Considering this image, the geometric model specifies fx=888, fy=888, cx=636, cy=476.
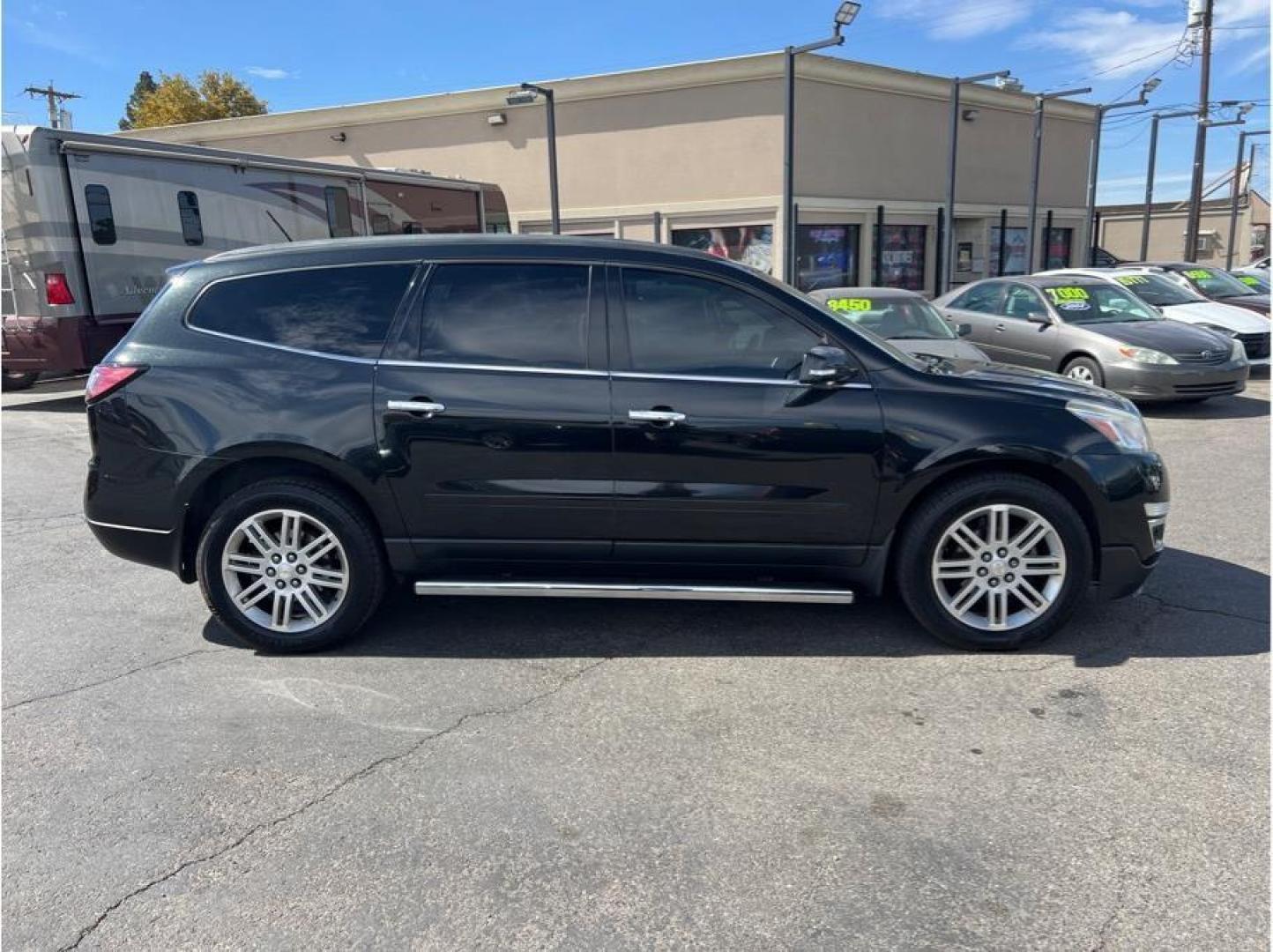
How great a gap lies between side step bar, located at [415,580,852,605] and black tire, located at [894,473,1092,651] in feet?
1.12

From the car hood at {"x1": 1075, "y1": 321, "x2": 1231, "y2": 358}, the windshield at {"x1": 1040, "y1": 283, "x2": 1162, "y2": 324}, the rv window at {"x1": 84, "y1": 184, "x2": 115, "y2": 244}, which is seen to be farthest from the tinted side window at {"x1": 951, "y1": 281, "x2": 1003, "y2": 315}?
the rv window at {"x1": 84, "y1": 184, "x2": 115, "y2": 244}

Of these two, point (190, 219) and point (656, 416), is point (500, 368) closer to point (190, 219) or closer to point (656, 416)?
point (656, 416)

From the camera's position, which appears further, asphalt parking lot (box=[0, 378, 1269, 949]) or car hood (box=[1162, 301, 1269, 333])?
car hood (box=[1162, 301, 1269, 333])

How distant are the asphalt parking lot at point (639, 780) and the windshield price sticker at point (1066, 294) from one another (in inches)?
269

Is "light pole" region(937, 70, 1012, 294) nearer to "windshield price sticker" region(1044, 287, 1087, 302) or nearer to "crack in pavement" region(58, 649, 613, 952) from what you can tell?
"windshield price sticker" region(1044, 287, 1087, 302)

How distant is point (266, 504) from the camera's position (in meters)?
4.01

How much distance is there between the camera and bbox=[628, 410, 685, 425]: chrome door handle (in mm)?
3854

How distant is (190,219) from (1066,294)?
1147cm

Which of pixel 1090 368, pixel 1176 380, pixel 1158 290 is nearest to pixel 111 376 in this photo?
pixel 1090 368

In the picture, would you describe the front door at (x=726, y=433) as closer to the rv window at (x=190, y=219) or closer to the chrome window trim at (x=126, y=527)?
the chrome window trim at (x=126, y=527)

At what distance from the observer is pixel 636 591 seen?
4.00 meters

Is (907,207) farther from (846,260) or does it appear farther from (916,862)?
(916,862)

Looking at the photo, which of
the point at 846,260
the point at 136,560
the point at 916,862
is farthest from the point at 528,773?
the point at 846,260

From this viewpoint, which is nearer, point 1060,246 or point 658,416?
point 658,416
